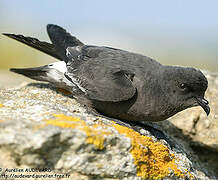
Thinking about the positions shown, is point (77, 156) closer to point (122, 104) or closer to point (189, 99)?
point (122, 104)

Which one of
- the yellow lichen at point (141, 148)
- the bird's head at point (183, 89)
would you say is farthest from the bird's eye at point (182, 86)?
the yellow lichen at point (141, 148)

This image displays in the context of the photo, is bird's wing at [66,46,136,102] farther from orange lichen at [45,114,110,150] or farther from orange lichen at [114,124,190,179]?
orange lichen at [45,114,110,150]

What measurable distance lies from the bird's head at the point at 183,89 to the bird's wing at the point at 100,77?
641 millimetres

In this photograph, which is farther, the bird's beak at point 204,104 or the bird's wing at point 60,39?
the bird's wing at point 60,39

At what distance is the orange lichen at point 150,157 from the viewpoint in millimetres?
4109

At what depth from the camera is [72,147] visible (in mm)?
3688

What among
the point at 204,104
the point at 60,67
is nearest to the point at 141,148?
the point at 204,104

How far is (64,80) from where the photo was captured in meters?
6.00

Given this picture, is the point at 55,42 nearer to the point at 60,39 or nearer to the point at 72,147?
the point at 60,39

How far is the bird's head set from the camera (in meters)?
→ 5.03

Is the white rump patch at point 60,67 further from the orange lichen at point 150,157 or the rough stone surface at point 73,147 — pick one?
the orange lichen at point 150,157

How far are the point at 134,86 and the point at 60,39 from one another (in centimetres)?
231

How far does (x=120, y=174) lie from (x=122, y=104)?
53.6 inches

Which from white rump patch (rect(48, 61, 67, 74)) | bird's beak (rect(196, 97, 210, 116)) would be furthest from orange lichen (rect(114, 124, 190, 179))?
white rump patch (rect(48, 61, 67, 74))
